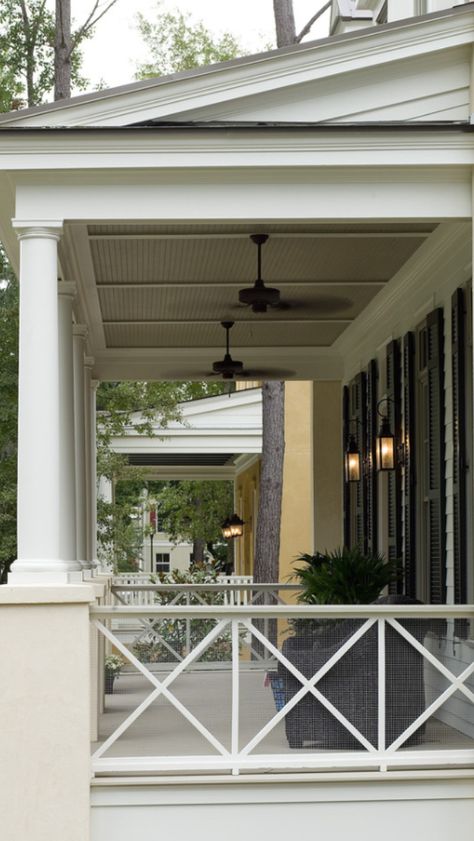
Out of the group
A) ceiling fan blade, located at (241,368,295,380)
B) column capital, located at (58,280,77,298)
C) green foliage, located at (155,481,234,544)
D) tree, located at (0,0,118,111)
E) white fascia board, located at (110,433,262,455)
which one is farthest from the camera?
green foliage, located at (155,481,234,544)

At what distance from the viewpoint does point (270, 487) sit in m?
18.7

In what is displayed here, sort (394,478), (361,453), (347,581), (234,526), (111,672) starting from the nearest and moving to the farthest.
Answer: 1. (347,581)
2. (111,672)
3. (394,478)
4. (361,453)
5. (234,526)

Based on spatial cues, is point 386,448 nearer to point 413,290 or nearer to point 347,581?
point 413,290

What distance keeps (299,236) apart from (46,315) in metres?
2.51

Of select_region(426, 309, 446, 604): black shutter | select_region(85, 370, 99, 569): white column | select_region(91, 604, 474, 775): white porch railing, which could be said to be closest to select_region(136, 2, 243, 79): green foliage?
select_region(85, 370, 99, 569): white column

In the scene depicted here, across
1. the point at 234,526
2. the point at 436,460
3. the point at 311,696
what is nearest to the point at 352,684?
the point at 311,696

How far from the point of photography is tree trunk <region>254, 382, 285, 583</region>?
1855 centimetres

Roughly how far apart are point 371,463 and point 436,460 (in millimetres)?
2728

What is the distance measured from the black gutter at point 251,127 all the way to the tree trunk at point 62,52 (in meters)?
12.6

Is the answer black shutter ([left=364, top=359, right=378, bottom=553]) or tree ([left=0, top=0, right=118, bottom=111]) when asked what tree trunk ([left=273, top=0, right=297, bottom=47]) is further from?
black shutter ([left=364, top=359, right=378, bottom=553])

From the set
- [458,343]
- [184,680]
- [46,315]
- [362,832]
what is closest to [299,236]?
[458,343]

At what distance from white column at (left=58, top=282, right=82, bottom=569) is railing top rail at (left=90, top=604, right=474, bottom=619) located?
1.35 meters

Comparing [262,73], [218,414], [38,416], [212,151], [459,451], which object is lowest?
[459,451]

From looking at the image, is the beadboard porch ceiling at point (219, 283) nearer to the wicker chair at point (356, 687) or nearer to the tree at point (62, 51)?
the wicker chair at point (356, 687)
